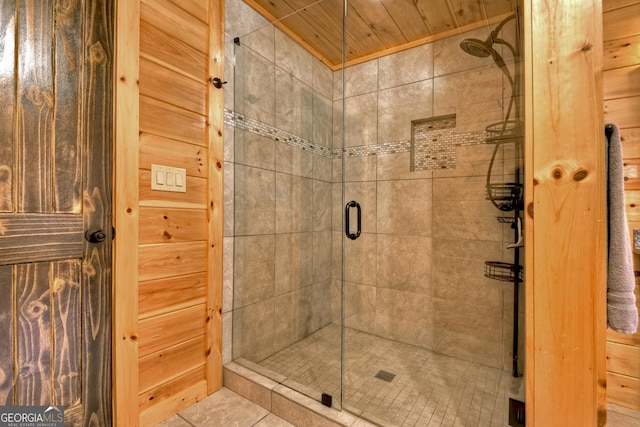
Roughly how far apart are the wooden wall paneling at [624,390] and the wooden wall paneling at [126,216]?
A: 234 centimetres

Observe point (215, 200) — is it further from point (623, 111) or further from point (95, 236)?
point (623, 111)

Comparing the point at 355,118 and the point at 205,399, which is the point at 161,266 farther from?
the point at 355,118

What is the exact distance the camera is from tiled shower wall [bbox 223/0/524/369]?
177cm

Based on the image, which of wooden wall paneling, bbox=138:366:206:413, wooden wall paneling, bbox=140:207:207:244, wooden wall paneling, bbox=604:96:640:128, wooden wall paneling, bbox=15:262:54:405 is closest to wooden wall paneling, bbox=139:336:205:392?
wooden wall paneling, bbox=138:366:206:413

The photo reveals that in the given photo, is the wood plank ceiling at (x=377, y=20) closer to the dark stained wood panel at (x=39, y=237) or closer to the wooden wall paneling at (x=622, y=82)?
the wooden wall paneling at (x=622, y=82)

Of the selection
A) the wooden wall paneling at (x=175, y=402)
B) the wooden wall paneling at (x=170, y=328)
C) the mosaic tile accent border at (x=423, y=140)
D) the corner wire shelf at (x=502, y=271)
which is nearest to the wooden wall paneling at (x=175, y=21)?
the mosaic tile accent border at (x=423, y=140)

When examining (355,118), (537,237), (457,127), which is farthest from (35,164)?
(457,127)

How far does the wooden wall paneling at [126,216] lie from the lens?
120cm

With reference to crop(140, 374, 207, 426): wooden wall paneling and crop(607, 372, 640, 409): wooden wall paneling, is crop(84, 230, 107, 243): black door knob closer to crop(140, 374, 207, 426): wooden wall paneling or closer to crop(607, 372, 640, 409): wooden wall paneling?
crop(140, 374, 207, 426): wooden wall paneling

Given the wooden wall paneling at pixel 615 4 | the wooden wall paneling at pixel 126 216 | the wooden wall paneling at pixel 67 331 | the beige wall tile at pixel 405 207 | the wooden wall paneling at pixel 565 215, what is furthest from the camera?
the beige wall tile at pixel 405 207

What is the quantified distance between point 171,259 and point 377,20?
1.96 m

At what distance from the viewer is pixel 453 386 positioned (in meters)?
1.60

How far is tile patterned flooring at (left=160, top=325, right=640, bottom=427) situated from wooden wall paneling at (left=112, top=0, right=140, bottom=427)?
293 millimetres

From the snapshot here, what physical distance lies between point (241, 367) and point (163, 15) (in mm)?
1860
